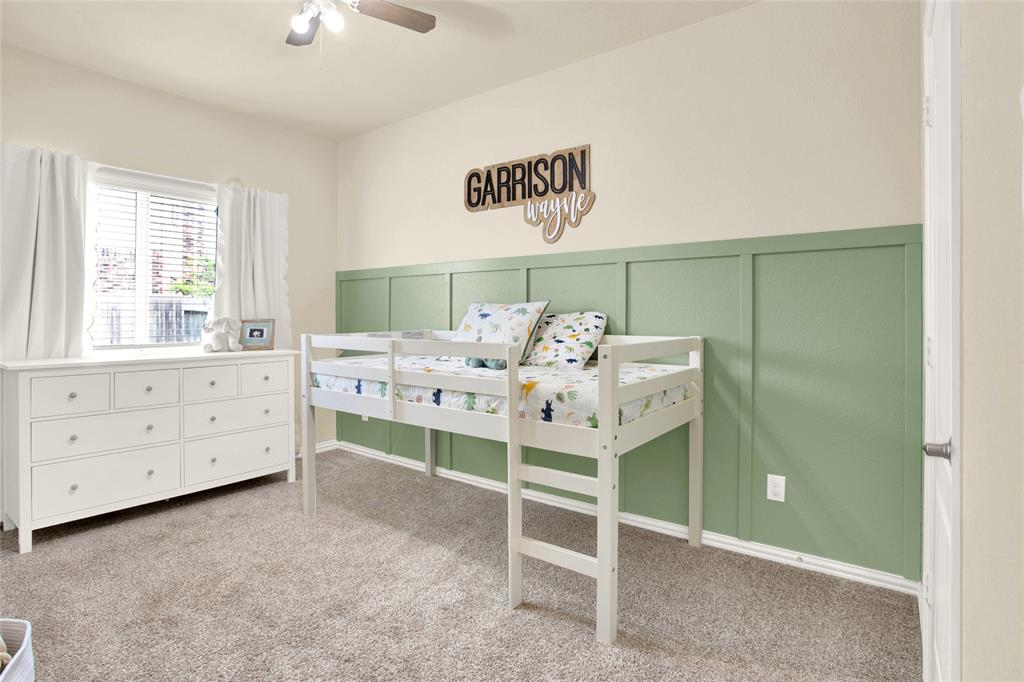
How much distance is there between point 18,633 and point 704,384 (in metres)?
2.38

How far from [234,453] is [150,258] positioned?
128 cm

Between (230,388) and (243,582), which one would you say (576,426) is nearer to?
(243,582)

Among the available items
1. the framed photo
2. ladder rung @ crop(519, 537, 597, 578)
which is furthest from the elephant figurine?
ladder rung @ crop(519, 537, 597, 578)

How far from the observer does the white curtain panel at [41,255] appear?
2533 mm

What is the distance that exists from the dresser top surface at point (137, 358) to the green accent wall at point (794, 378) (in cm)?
184

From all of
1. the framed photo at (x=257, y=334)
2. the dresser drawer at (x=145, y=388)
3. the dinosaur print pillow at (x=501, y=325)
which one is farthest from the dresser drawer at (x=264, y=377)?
the dinosaur print pillow at (x=501, y=325)

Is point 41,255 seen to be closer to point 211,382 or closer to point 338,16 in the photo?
point 211,382

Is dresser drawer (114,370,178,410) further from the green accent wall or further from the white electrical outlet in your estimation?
the white electrical outlet

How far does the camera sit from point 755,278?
2256mm

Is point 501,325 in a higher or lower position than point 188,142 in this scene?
lower

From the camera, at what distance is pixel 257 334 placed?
131 inches

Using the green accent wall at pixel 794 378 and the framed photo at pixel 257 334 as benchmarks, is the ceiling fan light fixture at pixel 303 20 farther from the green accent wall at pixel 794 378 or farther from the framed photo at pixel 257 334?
the framed photo at pixel 257 334

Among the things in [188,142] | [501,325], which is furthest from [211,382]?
[501,325]

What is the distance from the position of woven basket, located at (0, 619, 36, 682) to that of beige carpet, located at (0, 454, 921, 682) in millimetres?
244
